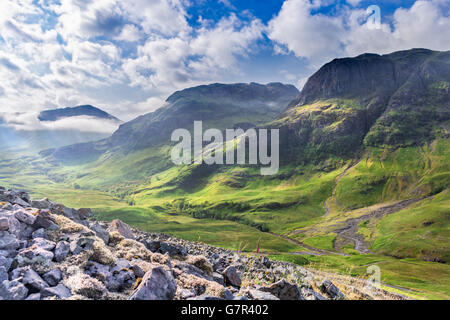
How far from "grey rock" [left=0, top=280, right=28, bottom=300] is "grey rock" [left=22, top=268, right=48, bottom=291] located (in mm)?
267

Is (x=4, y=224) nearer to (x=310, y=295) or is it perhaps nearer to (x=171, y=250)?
(x=171, y=250)

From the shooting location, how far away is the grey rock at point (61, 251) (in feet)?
34.1

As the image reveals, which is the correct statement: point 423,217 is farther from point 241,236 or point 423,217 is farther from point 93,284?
point 93,284

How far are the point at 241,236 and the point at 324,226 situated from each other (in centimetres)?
7827

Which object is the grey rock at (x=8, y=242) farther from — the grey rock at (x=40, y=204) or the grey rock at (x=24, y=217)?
the grey rock at (x=40, y=204)

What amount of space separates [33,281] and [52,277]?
30.9 inches

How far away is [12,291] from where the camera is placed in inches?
297

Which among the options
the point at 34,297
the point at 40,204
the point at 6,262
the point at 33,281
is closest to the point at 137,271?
the point at 33,281

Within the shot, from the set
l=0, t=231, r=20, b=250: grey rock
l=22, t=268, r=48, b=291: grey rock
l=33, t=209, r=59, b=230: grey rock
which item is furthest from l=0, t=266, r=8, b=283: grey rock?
l=33, t=209, r=59, b=230: grey rock

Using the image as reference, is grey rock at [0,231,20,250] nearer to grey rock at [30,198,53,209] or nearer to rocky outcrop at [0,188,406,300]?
rocky outcrop at [0,188,406,300]

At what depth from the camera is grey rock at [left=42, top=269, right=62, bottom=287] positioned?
8.64 meters

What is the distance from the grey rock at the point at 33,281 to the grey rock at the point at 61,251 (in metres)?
1.70
